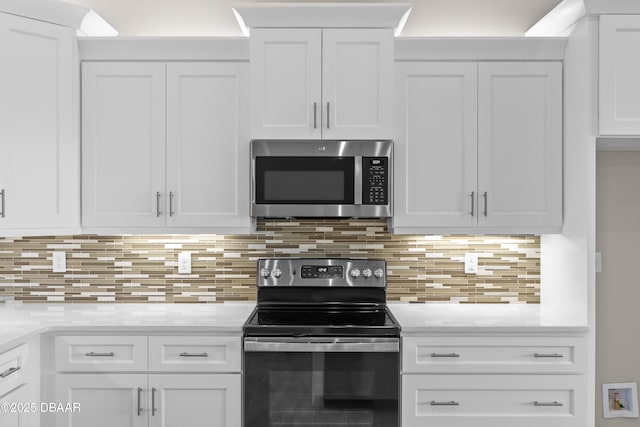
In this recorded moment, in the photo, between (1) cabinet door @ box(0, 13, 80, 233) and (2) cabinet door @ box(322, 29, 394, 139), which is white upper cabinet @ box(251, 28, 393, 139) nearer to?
(2) cabinet door @ box(322, 29, 394, 139)

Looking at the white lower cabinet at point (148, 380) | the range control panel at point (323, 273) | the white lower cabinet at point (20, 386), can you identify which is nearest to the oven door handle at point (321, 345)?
the white lower cabinet at point (148, 380)

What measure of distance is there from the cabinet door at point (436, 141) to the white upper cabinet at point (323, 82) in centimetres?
Answer: 12

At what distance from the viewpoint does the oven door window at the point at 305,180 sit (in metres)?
2.54

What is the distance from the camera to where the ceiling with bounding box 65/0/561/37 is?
2.85m

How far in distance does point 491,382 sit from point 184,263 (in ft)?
5.61

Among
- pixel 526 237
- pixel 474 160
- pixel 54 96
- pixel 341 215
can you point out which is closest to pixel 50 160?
pixel 54 96

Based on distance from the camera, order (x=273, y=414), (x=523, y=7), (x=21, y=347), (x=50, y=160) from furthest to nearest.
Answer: (x=523, y=7), (x=50, y=160), (x=273, y=414), (x=21, y=347)

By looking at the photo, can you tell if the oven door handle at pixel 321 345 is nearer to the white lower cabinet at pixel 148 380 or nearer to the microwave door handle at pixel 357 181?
the white lower cabinet at pixel 148 380

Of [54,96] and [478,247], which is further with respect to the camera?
[478,247]

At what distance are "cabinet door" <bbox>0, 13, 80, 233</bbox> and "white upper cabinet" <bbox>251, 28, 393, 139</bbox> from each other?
906 mm

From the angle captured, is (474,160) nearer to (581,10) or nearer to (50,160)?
(581,10)

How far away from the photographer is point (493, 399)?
92.1 inches

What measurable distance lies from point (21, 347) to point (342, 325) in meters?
1.34

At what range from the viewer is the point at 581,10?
2.36 metres
